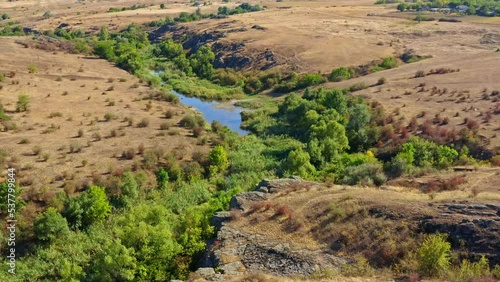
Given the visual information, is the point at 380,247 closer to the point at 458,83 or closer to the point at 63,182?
the point at 63,182

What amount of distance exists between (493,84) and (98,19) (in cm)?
11851

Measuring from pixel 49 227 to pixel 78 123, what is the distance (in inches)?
967

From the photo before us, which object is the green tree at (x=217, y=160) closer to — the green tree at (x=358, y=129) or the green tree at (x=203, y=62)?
the green tree at (x=358, y=129)

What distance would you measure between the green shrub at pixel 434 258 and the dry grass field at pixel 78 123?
27.2 meters

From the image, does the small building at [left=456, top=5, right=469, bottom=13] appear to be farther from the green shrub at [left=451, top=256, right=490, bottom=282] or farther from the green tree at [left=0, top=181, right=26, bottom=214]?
the green tree at [left=0, top=181, right=26, bottom=214]

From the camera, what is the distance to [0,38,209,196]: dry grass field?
131 feet

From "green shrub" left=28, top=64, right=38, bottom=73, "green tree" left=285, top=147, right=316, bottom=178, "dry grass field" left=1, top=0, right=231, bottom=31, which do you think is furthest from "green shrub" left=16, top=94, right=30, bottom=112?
"dry grass field" left=1, top=0, right=231, bottom=31

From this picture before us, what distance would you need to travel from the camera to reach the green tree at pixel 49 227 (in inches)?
1144

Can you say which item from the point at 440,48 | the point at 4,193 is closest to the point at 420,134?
the point at 4,193

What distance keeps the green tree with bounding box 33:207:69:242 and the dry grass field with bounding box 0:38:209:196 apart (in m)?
6.64

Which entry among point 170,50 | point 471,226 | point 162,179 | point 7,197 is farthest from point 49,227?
Result: point 170,50

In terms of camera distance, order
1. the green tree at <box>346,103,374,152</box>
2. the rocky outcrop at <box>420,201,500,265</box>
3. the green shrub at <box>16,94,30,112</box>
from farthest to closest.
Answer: the green shrub at <box>16,94,30,112</box>, the green tree at <box>346,103,374,152</box>, the rocky outcrop at <box>420,201,500,265</box>

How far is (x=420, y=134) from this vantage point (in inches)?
1854

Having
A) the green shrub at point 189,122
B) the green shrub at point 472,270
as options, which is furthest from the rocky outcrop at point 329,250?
the green shrub at point 189,122
